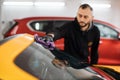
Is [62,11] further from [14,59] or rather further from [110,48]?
[14,59]

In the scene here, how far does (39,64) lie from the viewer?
92.0 inches

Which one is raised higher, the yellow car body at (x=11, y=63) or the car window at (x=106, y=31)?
the yellow car body at (x=11, y=63)

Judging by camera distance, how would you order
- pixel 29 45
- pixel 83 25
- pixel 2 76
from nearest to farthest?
pixel 2 76
pixel 29 45
pixel 83 25

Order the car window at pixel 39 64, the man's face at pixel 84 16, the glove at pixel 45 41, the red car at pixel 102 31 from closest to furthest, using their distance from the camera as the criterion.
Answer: the car window at pixel 39 64, the glove at pixel 45 41, the man's face at pixel 84 16, the red car at pixel 102 31

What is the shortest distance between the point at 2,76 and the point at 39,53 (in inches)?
28.0

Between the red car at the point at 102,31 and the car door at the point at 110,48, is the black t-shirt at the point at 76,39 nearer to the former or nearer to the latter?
the red car at the point at 102,31

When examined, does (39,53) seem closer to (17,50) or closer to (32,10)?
(17,50)

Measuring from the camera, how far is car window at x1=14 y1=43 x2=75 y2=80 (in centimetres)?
204

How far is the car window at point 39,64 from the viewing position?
204 centimetres

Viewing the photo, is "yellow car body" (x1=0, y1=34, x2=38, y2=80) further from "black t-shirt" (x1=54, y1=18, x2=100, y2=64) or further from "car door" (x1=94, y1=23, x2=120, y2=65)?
"car door" (x1=94, y1=23, x2=120, y2=65)

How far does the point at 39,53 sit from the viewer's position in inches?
99.1

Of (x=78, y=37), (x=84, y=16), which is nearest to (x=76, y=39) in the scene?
(x=78, y=37)

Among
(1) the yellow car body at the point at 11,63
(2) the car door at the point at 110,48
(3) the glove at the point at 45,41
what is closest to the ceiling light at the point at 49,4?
(2) the car door at the point at 110,48

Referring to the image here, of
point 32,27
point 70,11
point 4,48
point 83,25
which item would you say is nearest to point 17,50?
point 4,48
